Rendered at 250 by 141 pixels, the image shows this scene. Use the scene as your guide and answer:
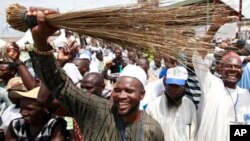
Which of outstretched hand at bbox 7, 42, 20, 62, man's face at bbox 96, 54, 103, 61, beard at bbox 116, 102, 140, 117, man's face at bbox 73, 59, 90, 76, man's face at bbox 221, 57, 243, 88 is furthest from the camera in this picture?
man's face at bbox 96, 54, 103, 61

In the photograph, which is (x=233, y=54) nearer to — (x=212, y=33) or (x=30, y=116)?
(x=212, y=33)

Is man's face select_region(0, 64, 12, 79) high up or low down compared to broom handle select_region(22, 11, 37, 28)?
down

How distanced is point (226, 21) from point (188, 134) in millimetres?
1074

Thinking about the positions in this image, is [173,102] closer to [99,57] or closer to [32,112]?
[32,112]

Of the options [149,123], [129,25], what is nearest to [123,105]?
[149,123]

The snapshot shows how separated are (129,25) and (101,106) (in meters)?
0.52

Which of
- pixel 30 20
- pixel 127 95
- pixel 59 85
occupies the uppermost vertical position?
Result: pixel 30 20

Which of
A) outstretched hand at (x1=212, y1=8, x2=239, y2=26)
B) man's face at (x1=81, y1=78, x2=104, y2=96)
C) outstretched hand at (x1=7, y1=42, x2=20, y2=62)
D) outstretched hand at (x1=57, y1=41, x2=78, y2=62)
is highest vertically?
outstretched hand at (x1=212, y1=8, x2=239, y2=26)

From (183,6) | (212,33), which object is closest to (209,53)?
(212,33)

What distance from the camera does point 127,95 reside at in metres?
2.51

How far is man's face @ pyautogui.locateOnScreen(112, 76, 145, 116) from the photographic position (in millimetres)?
2478

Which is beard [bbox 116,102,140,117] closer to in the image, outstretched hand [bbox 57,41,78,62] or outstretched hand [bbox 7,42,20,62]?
outstretched hand [bbox 7,42,20,62]

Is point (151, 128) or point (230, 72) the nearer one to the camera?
point (151, 128)

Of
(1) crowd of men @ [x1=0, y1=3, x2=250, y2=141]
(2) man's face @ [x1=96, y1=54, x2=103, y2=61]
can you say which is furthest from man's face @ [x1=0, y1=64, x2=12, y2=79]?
(2) man's face @ [x1=96, y1=54, x2=103, y2=61]
